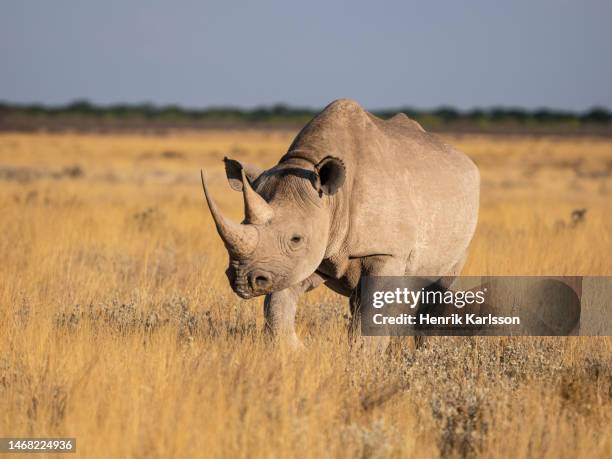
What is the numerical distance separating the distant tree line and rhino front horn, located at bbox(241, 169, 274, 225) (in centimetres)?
10378

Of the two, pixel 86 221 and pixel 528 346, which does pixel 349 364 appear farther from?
pixel 86 221

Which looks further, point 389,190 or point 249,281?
point 389,190

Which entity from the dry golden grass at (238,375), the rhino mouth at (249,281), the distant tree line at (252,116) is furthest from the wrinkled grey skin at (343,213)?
the distant tree line at (252,116)

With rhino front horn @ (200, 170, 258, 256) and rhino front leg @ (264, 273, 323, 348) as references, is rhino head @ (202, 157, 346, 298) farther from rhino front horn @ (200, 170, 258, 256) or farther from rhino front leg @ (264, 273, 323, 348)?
rhino front leg @ (264, 273, 323, 348)

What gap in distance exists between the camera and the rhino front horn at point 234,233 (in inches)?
205

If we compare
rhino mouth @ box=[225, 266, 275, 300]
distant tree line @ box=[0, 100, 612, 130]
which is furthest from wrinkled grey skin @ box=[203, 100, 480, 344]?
distant tree line @ box=[0, 100, 612, 130]

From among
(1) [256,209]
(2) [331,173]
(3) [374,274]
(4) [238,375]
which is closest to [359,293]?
(3) [374,274]

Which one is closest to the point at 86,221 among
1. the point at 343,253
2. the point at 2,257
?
the point at 2,257

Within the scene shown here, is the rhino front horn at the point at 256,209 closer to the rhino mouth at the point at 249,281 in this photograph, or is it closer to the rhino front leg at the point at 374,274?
the rhino mouth at the point at 249,281

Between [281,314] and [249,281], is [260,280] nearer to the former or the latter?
[249,281]

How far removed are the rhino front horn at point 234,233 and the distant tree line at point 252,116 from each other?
104 meters

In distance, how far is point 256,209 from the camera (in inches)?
215

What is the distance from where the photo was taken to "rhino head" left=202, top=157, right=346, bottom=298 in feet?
17.6

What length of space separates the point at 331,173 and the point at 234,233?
0.85 m
